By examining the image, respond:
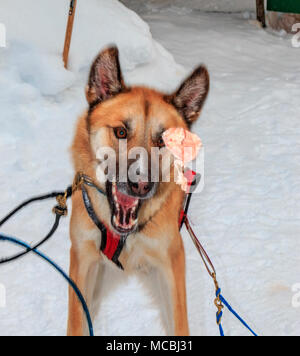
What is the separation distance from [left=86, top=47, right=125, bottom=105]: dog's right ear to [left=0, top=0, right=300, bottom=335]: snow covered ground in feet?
2.97

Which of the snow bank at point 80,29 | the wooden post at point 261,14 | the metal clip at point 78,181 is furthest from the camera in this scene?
the wooden post at point 261,14

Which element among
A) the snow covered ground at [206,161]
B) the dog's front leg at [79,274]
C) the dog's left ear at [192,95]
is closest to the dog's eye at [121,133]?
the dog's left ear at [192,95]

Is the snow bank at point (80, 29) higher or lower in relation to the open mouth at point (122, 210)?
lower

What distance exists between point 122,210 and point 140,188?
0.43 ft

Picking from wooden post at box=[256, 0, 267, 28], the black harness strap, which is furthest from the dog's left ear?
wooden post at box=[256, 0, 267, 28]

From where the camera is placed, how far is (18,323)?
280 centimetres

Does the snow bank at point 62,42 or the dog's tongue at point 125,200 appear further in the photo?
the snow bank at point 62,42

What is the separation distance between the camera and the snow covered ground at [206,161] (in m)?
2.93

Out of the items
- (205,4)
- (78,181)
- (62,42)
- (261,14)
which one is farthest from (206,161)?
(205,4)

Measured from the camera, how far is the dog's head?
75.7 inches

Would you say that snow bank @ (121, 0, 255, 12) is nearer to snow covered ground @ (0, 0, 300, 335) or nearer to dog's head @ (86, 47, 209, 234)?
snow covered ground @ (0, 0, 300, 335)

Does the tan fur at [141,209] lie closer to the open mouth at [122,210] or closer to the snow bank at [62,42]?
the open mouth at [122,210]
